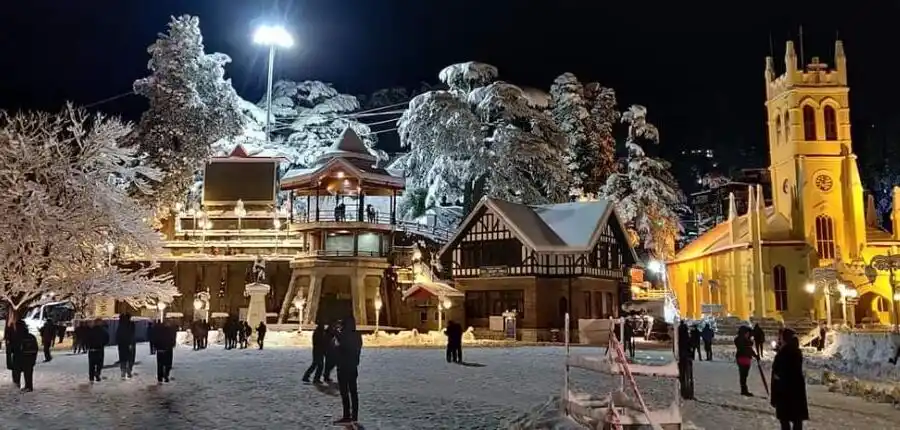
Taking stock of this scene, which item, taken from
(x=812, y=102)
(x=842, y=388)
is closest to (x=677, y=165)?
(x=812, y=102)

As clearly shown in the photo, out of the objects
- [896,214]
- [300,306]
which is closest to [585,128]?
[896,214]

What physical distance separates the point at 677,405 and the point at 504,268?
32.3m

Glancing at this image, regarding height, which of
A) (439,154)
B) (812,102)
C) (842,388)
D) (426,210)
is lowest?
(842,388)

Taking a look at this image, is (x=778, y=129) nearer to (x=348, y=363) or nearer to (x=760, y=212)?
(x=760, y=212)

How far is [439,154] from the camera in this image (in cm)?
5084

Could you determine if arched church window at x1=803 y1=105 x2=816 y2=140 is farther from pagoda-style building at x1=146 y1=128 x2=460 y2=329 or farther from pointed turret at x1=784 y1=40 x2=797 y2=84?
pagoda-style building at x1=146 y1=128 x2=460 y2=329

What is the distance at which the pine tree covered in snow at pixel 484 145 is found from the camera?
49.8 meters

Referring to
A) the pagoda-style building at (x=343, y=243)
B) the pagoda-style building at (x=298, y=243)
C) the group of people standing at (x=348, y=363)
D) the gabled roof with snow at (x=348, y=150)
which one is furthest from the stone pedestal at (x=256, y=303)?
the group of people standing at (x=348, y=363)

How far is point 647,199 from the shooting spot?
173 ft

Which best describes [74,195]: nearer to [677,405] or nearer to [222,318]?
[222,318]

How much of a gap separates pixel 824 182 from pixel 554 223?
66.8ft

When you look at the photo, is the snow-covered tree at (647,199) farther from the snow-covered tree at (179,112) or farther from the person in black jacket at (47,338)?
the person in black jacket at (47,338)

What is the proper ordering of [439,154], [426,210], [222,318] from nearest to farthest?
[222,318] → [439,154] → [426,210]

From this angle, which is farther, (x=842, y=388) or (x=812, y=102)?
(x=812, y=102)
